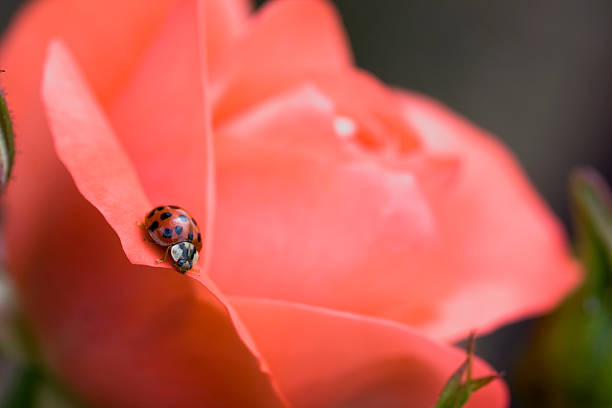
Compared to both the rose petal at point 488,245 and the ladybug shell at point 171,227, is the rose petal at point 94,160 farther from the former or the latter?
the rose petal at point 488,245

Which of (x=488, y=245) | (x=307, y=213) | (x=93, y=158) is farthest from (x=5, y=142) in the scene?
(x=488, y=245)

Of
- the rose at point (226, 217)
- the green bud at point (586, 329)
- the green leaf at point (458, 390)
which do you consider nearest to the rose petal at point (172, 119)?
the rose at point (226, 217)

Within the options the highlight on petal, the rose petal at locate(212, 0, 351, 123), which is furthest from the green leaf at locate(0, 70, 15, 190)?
the rose petal at locate(212, 0, 351, 123)

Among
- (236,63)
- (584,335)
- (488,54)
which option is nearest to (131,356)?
(236,63)

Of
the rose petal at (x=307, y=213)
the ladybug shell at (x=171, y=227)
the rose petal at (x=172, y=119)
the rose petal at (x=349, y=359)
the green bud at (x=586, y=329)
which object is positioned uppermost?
the rose petal at (x=172, y=119)

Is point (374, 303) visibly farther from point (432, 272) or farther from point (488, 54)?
point (488, 54)

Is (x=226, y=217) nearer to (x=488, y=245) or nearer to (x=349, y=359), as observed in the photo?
(x=349, y=359)
